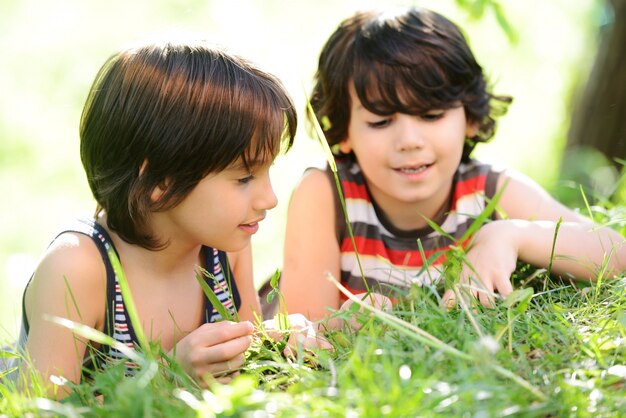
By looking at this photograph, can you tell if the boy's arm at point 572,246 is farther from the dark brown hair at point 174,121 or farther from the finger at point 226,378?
the finger at point 226,378

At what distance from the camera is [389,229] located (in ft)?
11.1

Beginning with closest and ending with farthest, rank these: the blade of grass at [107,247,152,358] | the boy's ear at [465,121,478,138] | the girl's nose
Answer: the blade of grass at [107,247,152,358], the girl's nose, the boy's ear at [465,121,478,138]

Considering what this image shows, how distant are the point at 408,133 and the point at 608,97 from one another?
215cm

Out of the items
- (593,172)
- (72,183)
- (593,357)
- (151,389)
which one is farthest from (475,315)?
(72,183)

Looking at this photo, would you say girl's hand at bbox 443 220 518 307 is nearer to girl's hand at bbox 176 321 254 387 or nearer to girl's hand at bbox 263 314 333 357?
girl's hand at bbox 263 314 333 357

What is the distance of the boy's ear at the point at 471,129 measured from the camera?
341 centimetres

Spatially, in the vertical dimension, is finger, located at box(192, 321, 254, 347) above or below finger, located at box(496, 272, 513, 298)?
above

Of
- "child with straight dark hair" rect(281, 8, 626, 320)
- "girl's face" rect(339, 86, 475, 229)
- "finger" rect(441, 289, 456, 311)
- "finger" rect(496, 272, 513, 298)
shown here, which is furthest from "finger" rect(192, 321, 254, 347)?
"girl's face" rect(339, 86, 475, 229)

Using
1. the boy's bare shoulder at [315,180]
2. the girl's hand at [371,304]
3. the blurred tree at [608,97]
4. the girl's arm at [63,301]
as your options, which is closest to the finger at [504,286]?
the girl's hand at [371,304]

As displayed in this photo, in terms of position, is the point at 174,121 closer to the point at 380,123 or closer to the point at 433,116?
the point at 380,123

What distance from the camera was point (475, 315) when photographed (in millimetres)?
1957

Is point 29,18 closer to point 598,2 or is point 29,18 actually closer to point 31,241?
point 31,241

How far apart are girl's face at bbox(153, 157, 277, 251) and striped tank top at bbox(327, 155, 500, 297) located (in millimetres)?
834

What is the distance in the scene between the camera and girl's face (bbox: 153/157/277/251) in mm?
2453
